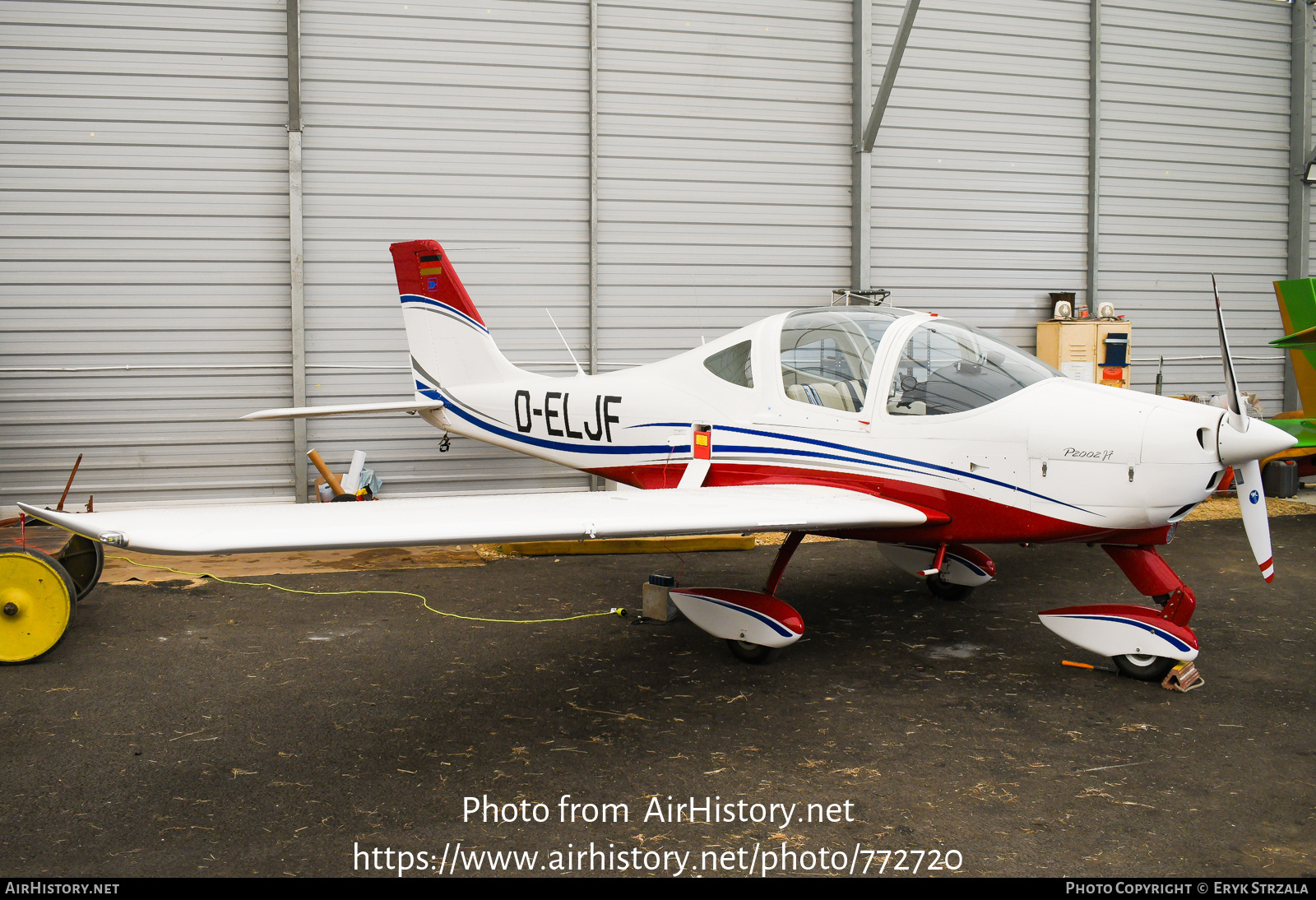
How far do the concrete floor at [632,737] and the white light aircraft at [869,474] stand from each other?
35 centimetres

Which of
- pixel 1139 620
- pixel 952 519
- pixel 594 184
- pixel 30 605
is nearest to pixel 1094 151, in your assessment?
pixel 594 184

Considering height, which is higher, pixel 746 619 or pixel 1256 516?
pixel 1256 516

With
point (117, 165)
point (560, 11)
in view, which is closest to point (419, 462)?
point (117, 165)

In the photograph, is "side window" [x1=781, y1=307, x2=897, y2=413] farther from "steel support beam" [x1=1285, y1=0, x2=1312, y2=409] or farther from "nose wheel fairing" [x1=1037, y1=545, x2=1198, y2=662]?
"steel support beam" [x1=1285, y1=0, x2=1312, y2=409]

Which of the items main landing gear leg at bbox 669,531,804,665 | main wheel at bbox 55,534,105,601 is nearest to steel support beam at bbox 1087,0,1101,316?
main landing gear leg at bbox 669,531,804,665

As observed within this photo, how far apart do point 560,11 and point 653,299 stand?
298 centimetres

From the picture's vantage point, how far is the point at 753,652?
14.7 ft

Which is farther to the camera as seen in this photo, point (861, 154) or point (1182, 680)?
point (861, 154)

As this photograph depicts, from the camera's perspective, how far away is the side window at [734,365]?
505 cm

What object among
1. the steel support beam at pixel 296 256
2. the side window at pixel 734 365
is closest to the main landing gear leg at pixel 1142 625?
the side window at pixel 734 365

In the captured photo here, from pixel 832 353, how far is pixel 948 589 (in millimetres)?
1959

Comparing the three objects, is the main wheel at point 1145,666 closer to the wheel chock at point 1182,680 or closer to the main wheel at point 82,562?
the wheel chock at point 1182,680

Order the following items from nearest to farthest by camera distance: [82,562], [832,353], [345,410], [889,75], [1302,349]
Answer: [832,353] → [82,562] → [345,410] → [1302,349] → [889,75]

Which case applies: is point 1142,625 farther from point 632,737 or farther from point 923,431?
point 632,737
